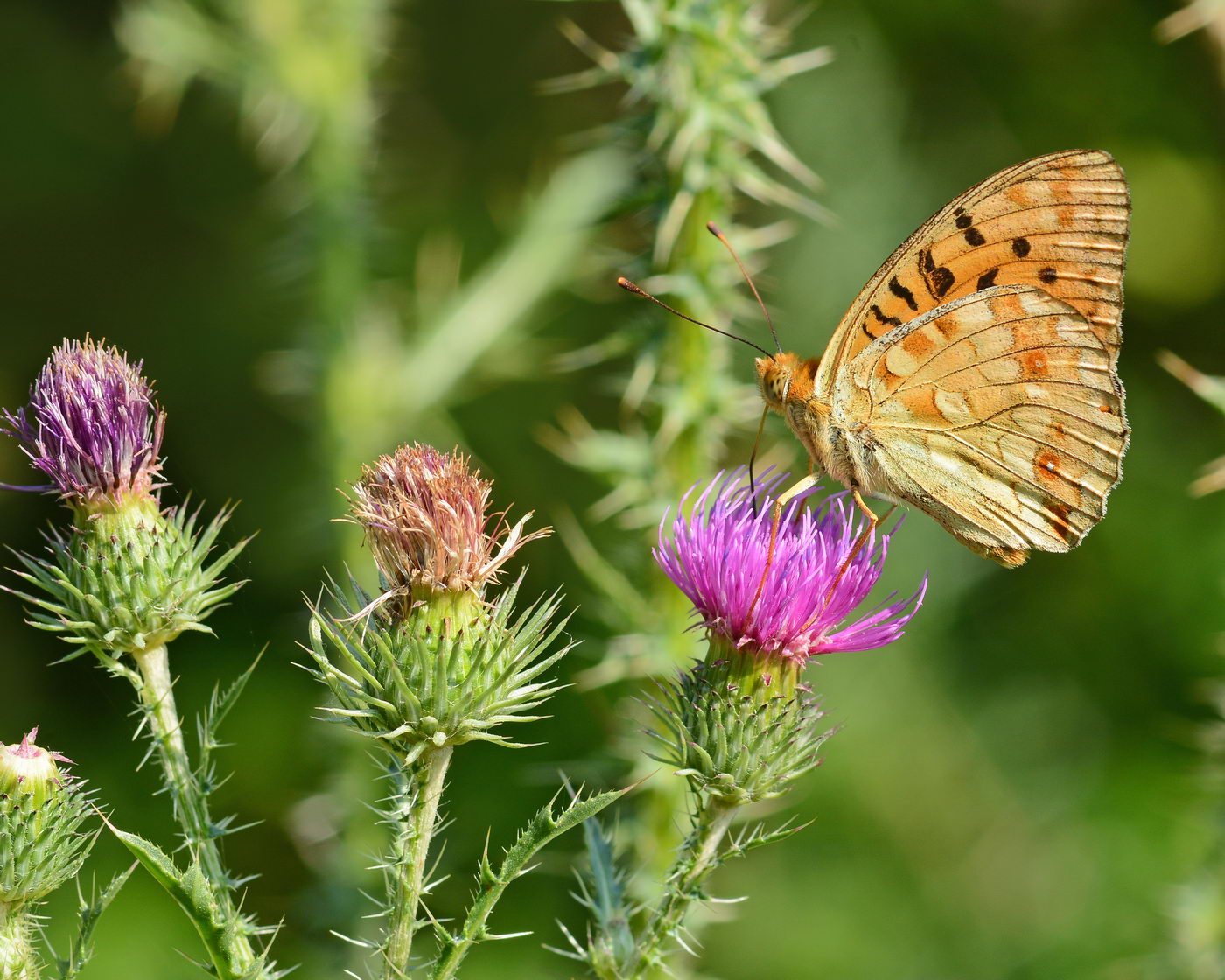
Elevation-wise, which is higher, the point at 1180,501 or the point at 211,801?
the point at 1180,501

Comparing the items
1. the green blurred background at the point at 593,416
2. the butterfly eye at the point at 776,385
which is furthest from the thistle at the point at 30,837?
the green blurred background at the point at 593,416

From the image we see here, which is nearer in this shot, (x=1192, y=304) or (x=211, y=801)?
(x=211, y=801)

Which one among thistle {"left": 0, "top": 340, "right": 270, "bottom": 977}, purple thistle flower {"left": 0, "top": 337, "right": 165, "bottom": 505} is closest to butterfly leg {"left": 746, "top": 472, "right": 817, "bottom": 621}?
thistle {"left": 0, "top": 340, "right": 270, "bottom": 977}

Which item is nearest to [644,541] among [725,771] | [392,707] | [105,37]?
[725,771]

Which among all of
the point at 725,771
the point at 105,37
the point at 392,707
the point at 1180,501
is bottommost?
the point at 1180,501

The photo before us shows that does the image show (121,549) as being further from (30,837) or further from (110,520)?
(30,837)

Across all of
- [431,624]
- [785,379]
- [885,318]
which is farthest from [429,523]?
[885,318]

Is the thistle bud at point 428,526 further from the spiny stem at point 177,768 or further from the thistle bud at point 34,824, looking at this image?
the thistle bud at point 34,824

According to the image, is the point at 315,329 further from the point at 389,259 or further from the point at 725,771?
the point at 725,771
